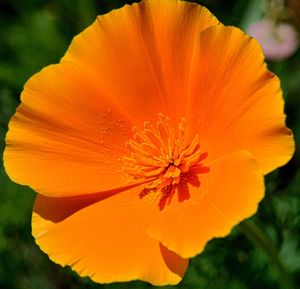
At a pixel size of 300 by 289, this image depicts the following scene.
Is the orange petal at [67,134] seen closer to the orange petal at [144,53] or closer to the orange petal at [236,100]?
the orange petal at [144,53]

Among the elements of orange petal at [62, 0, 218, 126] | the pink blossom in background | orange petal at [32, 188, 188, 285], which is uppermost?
the pink blossom in background

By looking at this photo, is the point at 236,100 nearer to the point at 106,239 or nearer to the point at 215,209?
the point at 215,209

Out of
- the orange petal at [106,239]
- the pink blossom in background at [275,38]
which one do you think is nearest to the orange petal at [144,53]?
the orange petal at [106,239]

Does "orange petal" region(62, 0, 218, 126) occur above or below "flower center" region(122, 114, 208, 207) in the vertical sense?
above

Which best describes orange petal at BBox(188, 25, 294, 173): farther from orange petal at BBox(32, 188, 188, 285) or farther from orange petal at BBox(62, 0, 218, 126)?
orange petal at BBox(32, 188, 188, 285)

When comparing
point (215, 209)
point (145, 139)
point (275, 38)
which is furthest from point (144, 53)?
point (275, 38)

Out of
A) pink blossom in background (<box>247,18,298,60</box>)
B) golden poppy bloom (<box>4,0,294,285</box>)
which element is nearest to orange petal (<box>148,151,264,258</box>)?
golden poppy bloom (<box>4,0,294,285</box>)
